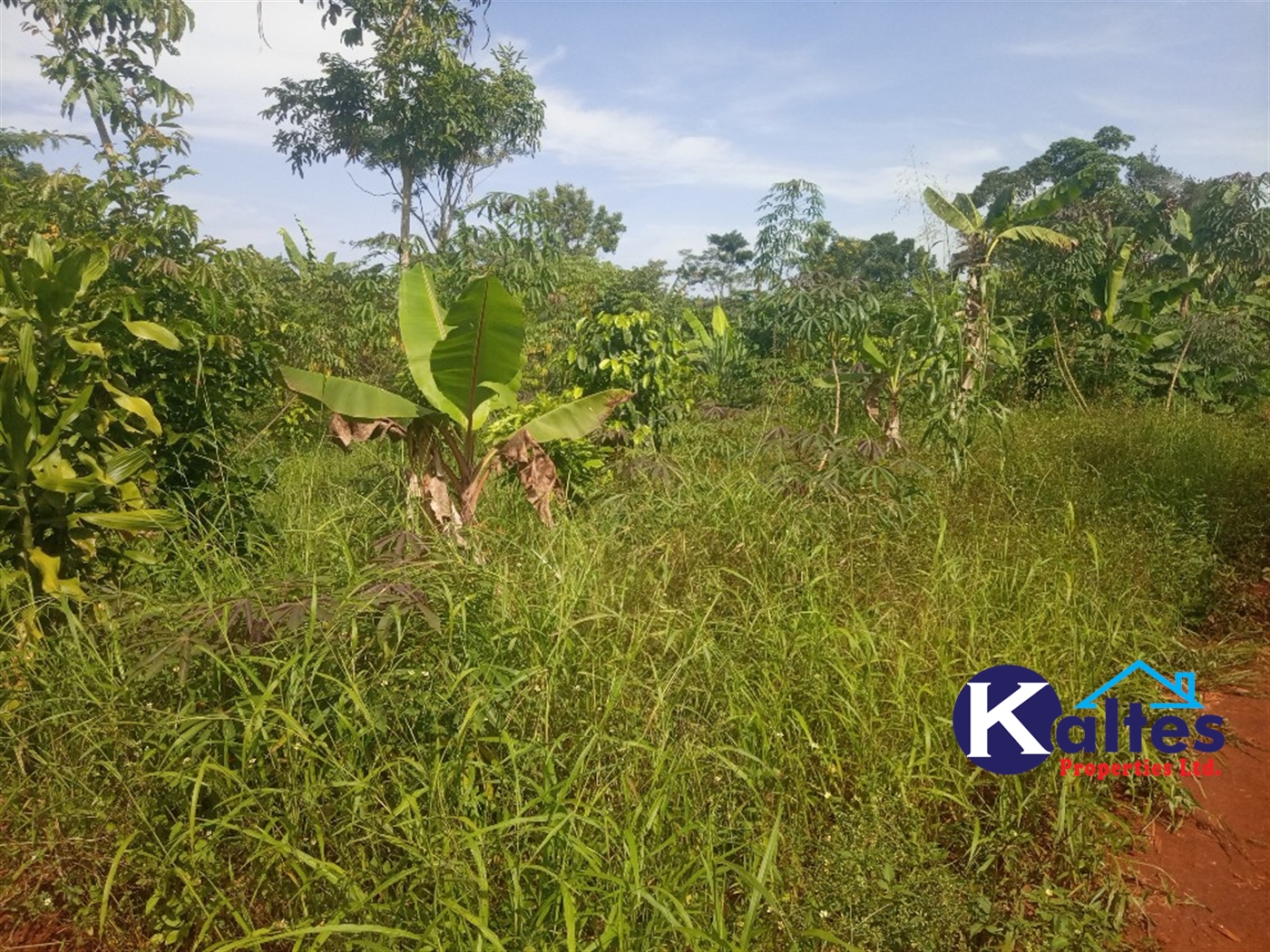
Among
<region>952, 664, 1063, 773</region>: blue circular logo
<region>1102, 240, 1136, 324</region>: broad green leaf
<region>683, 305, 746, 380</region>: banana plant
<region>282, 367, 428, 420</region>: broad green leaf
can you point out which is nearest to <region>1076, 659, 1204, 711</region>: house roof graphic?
<region>952, 664, 1063, 773</region>: blue circular logo

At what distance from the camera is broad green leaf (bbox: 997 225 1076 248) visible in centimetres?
741

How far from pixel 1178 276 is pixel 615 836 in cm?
1065

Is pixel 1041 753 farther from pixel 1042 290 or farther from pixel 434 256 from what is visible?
pixel 1042 290

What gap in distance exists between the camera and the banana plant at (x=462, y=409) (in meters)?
3.79

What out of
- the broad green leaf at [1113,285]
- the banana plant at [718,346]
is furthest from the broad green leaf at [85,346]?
the broad green leaf at [1113,285]

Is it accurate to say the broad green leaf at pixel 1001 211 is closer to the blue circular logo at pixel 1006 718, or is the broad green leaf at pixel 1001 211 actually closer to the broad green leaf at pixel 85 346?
the blue circular logo at pixel 1006 718

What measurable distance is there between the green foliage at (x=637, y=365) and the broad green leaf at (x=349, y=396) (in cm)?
200

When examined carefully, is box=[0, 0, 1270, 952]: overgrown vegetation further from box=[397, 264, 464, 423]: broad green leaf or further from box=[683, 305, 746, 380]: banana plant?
box=[683, 305, 746, 380]: banana plant

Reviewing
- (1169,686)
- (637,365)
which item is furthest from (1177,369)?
(1169,686)

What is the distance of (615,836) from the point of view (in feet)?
7.04

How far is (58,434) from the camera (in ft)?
9.54

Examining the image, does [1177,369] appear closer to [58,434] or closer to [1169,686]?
[1169,686]

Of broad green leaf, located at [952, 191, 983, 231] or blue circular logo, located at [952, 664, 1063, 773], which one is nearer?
blue circular logo, located at [952, 664, 1063, 773]

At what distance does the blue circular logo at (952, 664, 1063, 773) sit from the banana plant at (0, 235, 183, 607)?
2.77m
